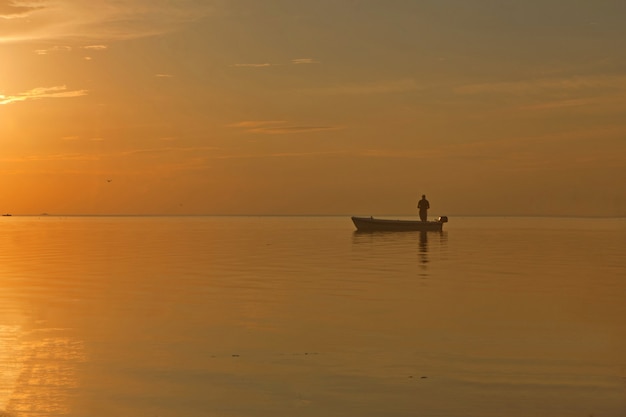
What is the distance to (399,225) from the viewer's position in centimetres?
8156

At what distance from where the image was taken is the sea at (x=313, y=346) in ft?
35.8

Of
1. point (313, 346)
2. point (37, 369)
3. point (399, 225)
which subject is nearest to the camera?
point (37, 369)

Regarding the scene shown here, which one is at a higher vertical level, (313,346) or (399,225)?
(399,225)

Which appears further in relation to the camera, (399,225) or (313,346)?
(399,225)

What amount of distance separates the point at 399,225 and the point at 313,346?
66898 millimetres

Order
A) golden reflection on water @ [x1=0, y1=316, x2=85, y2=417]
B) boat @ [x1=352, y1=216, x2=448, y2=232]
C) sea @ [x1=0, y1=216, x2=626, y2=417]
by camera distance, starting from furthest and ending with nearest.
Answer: boat @ [x1=352, y1=216, x2=448, y2=232] → sea @ [x1=0, y1=216, x2=626, y2=417] → golden reflection on water @ [x1=0, y1=316, x2=85, y2=417]

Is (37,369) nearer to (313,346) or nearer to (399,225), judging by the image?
(313,346)

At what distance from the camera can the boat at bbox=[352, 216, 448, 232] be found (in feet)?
264

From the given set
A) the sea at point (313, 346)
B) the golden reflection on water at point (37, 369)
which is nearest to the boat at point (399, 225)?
the sea at point (313, 346)

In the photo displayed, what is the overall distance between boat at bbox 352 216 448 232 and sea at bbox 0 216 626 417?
4885 cm

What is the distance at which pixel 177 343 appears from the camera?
1579cm

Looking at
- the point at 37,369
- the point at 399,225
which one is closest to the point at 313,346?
the point at 37,369

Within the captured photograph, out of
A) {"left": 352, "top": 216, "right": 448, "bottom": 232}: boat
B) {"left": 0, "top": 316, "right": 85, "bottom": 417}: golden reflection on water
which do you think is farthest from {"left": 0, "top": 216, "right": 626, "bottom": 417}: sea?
{"left": 352, "top": 216, "right": 448, "bottom": 232}: boat

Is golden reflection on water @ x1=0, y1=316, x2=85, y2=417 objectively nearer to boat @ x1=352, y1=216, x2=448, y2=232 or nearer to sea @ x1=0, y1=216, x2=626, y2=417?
sea @ x1=0, y1=216, x2=626, y2=417
